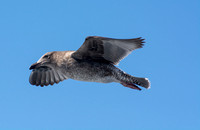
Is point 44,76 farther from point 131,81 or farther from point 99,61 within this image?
point 131,81

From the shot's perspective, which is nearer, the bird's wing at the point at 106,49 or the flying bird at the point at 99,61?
the bird's wing at the point at 106,49

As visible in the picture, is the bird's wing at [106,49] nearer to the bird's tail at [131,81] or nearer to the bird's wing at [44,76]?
the bird's tail at [131,81]

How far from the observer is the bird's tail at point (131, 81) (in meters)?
9.25

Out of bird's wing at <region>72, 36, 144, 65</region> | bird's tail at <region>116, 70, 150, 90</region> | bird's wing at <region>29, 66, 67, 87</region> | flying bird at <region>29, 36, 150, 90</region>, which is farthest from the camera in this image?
bird's wing at <region>29, 66, 67, 87</region>

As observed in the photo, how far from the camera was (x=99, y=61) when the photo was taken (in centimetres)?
923

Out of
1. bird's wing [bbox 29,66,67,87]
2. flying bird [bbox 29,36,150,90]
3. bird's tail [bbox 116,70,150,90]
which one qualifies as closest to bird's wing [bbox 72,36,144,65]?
flying bird [bbox 29,36,150,90]

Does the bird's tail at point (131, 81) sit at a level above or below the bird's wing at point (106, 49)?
below

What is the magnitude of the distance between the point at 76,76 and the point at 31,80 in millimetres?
2150

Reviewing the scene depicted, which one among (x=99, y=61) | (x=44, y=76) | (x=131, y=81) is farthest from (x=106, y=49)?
(x=44, y=76)

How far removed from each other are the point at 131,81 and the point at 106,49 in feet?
4.13

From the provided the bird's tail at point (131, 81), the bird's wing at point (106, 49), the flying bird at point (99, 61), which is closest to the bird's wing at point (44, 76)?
the flying bird at point (99, 61)

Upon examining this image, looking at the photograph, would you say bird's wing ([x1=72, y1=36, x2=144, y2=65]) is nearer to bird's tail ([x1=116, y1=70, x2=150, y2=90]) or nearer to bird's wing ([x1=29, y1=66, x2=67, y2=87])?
bird's tail ([x1=116, y1=70, x2=150, y2=90])

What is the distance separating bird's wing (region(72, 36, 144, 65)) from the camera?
27.8 ft

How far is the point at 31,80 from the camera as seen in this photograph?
10.7 m
